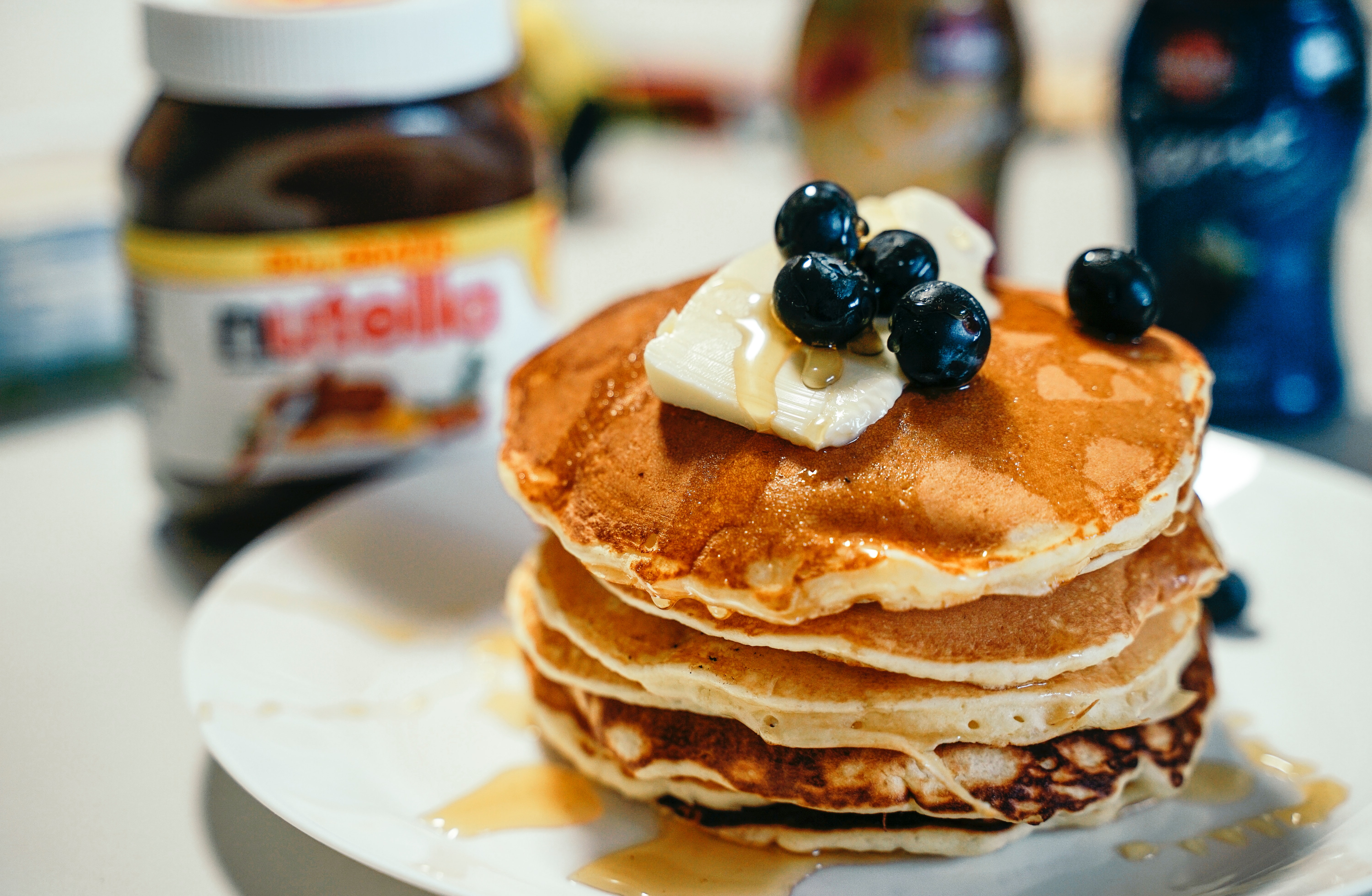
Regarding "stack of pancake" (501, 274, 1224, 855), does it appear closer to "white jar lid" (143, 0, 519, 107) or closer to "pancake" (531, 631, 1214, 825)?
"pancake" (531, 631, 1214, 825)

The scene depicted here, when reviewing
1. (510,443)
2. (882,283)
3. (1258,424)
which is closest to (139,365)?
(510,443)

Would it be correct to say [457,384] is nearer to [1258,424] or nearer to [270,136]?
[270,136]

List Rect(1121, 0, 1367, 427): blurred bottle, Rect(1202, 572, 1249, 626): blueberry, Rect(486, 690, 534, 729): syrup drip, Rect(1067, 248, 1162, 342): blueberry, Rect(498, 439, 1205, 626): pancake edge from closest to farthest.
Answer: Rect(498, 439, 1205, 626): pancake edge → Rect(1067, 248, 1162, 342): blueberry → Rect(486, 690, 534, 729): syrup drip → Rect(1202, 572, 1249, 626): blueberry → Rect(1121, 0, 1367, 427): blurred bottle

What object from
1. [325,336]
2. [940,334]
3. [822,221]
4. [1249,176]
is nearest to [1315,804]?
[940,334]

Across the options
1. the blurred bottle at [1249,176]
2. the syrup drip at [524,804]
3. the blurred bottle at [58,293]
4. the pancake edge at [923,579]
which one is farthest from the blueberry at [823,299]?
the blurred bottle at [58,293]

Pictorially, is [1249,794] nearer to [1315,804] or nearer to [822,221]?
[1315,804]

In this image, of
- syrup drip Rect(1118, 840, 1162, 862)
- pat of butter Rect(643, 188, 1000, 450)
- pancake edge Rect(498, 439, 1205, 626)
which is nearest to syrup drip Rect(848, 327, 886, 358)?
pat of butter Rect(643, 188, 1000, 450)
